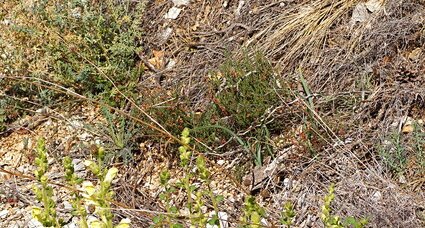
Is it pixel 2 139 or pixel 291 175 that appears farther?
pixel 2 139

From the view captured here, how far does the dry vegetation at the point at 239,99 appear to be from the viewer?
10.5ft

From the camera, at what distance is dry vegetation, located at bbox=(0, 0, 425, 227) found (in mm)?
3213

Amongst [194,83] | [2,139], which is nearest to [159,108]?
[194,83]

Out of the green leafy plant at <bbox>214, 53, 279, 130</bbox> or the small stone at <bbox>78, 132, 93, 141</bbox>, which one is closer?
the green leafy plant at <bbox>214, 53, 279, 130</bbox>

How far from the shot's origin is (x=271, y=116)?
3.63 meters

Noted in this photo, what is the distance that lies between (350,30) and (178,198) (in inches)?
58.9

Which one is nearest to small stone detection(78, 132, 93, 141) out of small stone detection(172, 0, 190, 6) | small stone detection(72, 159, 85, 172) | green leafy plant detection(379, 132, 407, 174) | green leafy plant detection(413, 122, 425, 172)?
small stone detection(72, 159, 85, 172)

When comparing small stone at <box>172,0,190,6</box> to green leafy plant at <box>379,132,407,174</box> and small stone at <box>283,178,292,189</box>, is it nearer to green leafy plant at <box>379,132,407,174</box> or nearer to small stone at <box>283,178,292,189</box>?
small stone at <box>283,178,292,189</box>

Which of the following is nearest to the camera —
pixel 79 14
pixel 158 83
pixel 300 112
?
pixel 300 112

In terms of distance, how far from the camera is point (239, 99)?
3.72 m

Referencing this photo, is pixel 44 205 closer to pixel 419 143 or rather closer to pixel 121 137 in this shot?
pixel 121 137

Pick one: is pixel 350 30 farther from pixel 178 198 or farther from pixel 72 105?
pixel 72 105

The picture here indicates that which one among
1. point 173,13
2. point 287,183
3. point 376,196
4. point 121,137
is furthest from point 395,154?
point 173,13

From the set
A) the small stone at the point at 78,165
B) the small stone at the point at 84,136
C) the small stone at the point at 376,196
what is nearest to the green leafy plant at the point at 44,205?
the small stone at the point at 376,196
